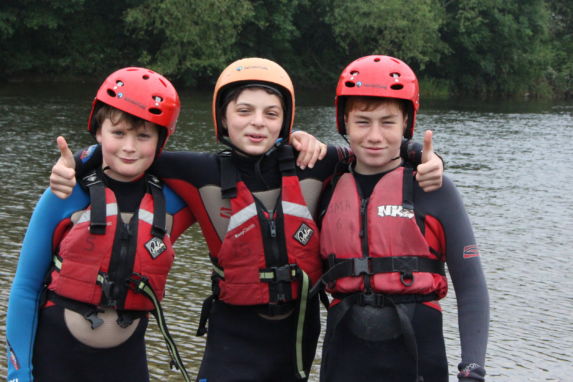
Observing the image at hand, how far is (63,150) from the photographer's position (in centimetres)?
341

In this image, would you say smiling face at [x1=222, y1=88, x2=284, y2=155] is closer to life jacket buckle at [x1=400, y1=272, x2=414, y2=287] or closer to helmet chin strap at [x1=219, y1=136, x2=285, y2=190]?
helmet chin strap at [x1=219, y1=136, x2=285, y2=190]

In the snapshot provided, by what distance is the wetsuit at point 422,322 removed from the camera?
3.34m

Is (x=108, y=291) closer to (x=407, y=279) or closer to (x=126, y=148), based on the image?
(x=126, y=148)

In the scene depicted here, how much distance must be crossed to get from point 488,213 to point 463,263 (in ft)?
28.3

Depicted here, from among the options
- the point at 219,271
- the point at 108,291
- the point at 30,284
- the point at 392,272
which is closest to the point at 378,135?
the point at 392,272

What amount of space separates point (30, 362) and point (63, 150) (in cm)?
88

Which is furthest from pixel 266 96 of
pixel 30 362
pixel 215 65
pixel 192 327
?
pixel 215 65

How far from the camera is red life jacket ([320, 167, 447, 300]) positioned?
3.35 meters

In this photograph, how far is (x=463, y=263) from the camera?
3.36 metres

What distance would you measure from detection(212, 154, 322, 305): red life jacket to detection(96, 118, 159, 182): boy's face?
0.40 meters

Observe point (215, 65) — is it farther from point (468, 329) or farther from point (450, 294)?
point (468, 329)

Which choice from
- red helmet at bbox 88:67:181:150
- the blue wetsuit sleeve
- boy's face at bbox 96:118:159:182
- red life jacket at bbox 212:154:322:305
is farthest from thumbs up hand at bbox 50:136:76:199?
red life jacket at bbox 212:154:322:305

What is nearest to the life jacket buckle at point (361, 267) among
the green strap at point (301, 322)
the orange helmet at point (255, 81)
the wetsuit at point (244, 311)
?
the green strap at point (301, 322)

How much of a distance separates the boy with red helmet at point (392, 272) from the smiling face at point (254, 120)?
38cm
